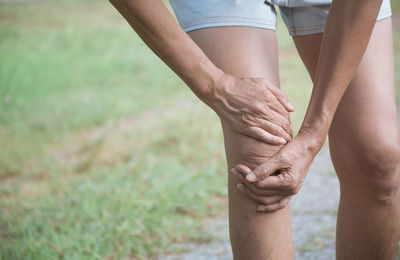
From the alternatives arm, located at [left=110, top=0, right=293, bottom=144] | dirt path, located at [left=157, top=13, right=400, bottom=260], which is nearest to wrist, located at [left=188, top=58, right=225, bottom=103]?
arm, located at [left=110, top=0, right=293, bottom=144]

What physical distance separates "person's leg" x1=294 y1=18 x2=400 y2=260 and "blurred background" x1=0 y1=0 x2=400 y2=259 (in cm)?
114

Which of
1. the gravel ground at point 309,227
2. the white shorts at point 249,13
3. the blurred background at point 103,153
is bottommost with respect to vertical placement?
the gravel ground at point 309,227

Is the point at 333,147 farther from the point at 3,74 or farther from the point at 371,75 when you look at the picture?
the point at 3,74

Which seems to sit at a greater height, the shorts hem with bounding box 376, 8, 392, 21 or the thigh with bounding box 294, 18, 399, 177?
the shorts hem with bounding box 376, 8, 392, 21

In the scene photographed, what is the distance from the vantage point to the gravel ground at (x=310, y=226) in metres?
2.17

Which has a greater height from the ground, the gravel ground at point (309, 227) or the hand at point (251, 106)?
the hand at point (251, 106)

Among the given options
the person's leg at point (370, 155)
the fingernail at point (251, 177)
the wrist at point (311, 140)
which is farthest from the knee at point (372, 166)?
the fingernail at point (251, 177)

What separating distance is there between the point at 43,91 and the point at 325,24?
467cm

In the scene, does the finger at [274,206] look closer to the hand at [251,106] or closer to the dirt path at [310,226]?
the hand at [251,106]

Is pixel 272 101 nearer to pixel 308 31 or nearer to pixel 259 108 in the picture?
pixel 259 108

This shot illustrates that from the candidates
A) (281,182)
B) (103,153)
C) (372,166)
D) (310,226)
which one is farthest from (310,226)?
(103,153)

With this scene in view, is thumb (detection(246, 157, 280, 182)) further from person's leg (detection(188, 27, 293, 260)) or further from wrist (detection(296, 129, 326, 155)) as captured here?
wrist (detection(296, 129, 326, 155))

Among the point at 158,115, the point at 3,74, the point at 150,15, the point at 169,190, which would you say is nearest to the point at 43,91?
the point at 3,74

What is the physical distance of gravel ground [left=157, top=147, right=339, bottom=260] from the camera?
2.17m
